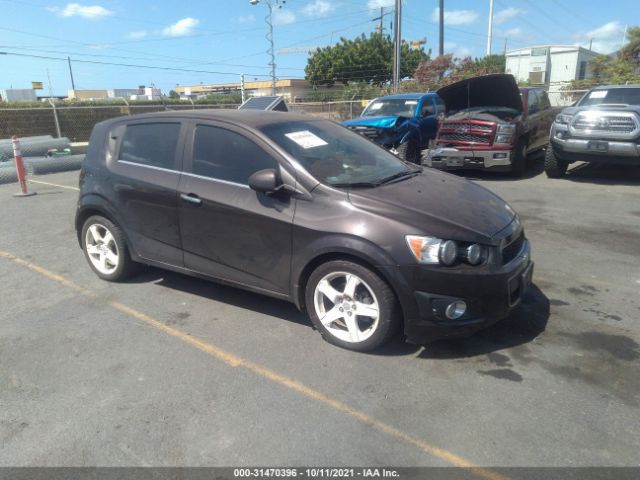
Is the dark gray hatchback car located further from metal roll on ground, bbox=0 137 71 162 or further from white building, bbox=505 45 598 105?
white building, bbox=505 45 598 105

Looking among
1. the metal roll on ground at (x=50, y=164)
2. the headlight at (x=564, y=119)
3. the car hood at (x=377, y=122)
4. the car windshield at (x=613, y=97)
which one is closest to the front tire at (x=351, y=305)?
the headlight at (x=564, y=119)

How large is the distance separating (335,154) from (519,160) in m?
7.07

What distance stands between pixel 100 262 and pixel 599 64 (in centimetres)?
3670

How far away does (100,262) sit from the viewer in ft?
15.9

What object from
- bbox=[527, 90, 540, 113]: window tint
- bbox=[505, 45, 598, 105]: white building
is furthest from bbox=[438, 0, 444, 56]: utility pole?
bbox=[527, 90, 540, 113]: window tint

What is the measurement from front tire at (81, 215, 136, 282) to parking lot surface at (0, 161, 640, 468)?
171mm

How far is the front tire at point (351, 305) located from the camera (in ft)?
10.4

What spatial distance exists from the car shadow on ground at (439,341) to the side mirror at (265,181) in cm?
114

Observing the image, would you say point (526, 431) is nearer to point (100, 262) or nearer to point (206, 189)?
point (206, 189)

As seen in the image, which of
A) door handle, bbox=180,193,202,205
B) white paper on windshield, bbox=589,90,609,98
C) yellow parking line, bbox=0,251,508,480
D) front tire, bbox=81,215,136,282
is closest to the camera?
yellow parking line, bbox=0,251,508,480

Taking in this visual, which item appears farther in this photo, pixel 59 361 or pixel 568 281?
pixel 568 281

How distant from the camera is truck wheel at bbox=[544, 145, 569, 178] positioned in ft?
31.0

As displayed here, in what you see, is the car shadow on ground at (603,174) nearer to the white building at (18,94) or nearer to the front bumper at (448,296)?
the front bumper at (448,296)

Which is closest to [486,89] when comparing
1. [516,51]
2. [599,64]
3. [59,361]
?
[59,361]
